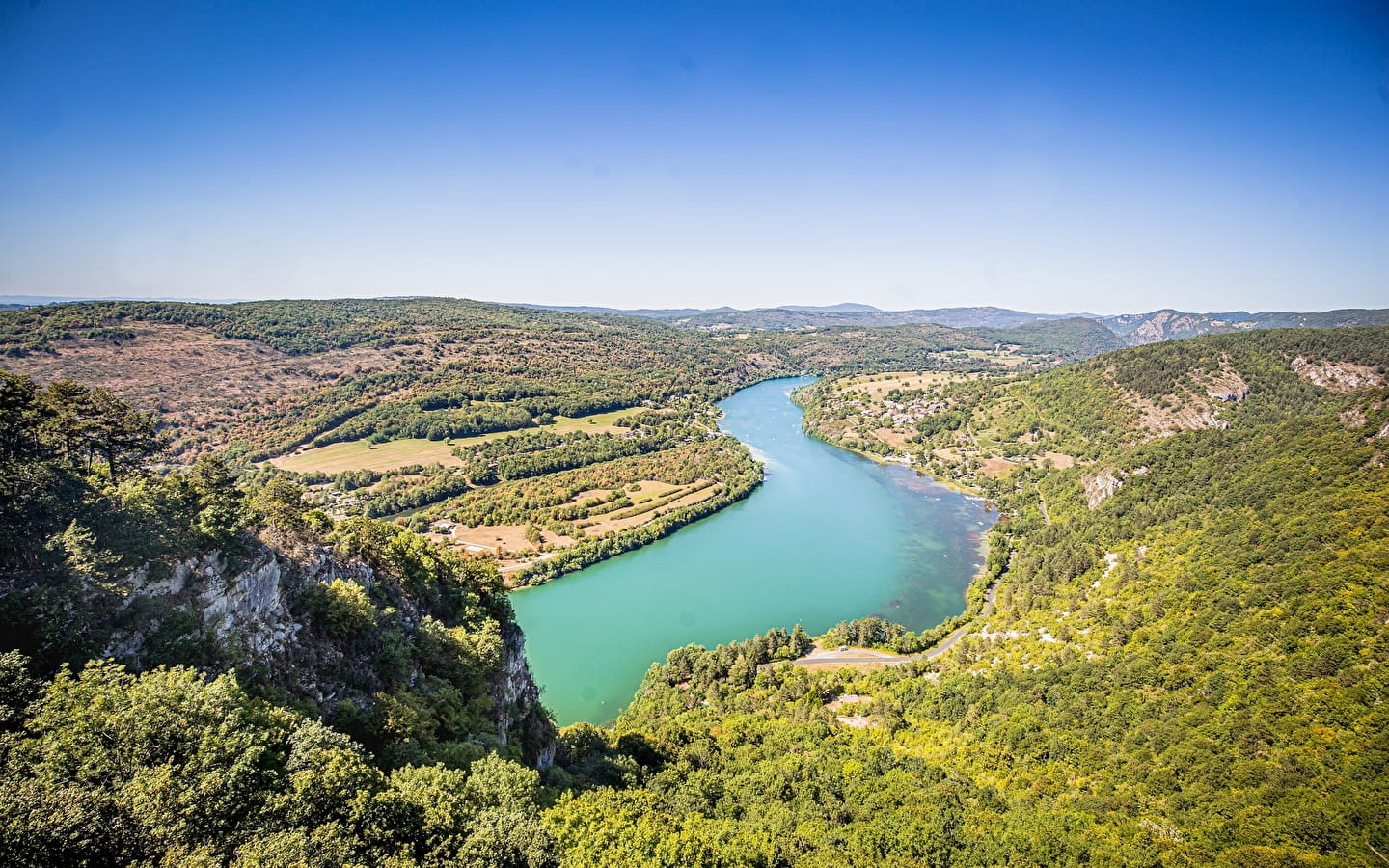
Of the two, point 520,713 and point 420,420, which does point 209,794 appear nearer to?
point 520,713

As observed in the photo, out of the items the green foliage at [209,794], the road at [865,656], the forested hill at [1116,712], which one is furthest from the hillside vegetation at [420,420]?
the green foliage at [209,794]

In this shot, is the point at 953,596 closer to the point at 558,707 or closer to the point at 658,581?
the point at 658,581

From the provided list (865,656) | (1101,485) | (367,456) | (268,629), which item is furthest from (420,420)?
(1101,485)

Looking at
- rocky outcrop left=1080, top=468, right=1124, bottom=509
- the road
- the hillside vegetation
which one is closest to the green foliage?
the road

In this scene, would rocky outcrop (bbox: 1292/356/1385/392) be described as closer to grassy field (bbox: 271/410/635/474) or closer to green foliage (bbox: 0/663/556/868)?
green foliage (bbox: 0/663/556/868)

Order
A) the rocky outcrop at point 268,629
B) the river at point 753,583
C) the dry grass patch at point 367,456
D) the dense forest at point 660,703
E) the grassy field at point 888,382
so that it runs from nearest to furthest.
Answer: the dense forest at point 660,703, the rocky outcrop at point 268,629, the river at point 753,583, the dry grass patch at point 367,456, the grassy field at point 888,382

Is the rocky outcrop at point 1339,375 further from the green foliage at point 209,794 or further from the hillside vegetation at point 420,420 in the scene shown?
the green foliage at point 209,794
